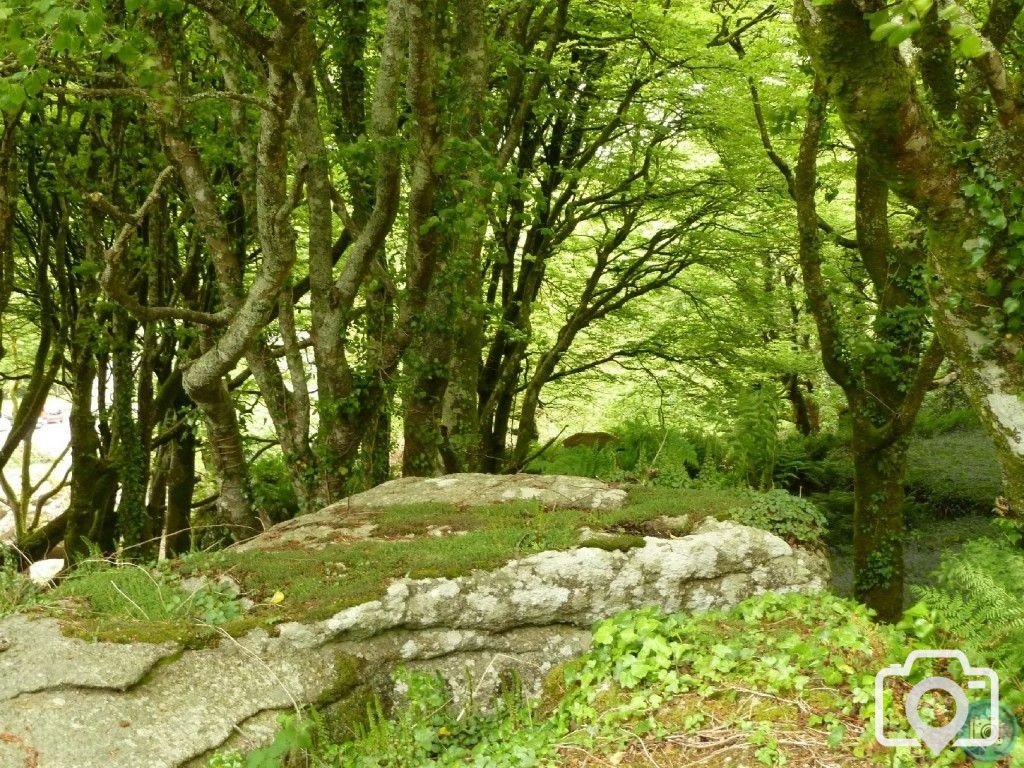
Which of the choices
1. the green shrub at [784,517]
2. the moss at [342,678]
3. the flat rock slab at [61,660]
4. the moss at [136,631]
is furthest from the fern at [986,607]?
the flat rock slab at [61,660]

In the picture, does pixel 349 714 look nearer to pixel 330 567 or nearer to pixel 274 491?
pixel 330 567

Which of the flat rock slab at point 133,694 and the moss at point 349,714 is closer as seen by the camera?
the flat rock slab at point 133,694

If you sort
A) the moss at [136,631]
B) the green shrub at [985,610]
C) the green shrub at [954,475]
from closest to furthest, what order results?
the green shrub at [985,610] → the moss at [136,631] → the green shrub at [954,475]

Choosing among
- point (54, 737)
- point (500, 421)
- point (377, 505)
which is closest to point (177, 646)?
point (54, 737)

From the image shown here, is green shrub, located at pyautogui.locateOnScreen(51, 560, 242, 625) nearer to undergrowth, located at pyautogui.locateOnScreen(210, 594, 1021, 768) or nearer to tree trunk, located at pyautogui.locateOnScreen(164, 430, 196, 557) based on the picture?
undergrowth, located at pyautogui.locateOnScreen(210, 594, 1021, 768)

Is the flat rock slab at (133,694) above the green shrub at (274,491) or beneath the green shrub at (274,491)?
beneath

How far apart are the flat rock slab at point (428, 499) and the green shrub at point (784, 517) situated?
3.32ft

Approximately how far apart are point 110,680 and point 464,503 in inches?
131

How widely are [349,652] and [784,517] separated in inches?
127

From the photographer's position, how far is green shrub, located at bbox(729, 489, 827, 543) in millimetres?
6109

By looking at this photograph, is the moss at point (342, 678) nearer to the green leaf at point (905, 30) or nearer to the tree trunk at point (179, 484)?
the green leaf at point (905, 30)

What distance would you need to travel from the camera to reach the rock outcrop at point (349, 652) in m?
3.79

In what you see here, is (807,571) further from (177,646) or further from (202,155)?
(202,155)

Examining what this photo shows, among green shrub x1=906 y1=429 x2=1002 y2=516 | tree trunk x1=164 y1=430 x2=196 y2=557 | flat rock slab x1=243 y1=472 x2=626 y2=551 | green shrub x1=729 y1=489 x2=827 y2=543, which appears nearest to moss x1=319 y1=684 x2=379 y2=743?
flat rock slab x1=243 y1=472 x2=626 y2=551
